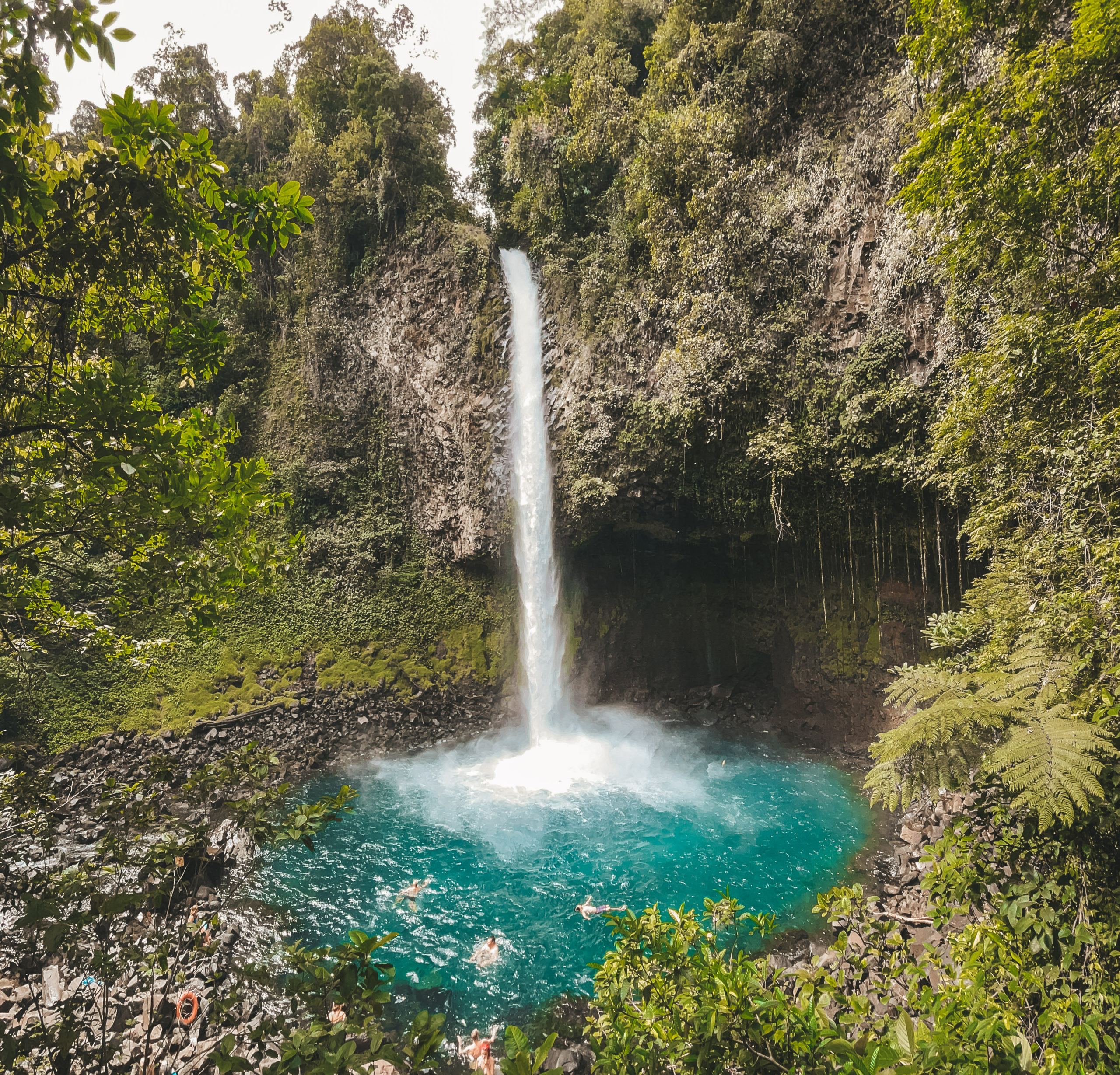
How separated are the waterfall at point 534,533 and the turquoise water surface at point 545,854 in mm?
2033

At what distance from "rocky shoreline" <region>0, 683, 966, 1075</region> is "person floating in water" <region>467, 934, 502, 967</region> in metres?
1.52

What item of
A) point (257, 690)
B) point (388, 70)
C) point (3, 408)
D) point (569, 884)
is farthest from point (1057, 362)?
point (388, 70)

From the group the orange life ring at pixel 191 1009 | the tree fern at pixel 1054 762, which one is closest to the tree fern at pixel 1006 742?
the tree fern at pixel 1054 762

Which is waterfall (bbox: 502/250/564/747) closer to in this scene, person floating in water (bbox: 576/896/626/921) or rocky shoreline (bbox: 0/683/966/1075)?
rocky shoreline (bbox: 0/683/966/1075)

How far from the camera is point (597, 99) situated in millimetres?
12078

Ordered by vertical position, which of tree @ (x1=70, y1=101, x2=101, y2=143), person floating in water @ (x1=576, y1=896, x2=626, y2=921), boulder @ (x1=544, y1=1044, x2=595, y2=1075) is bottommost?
person floating in water @ (x1=576, y1=896, x2=626, y2=921)

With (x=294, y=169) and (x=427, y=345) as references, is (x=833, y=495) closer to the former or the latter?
(x=427, y=345)

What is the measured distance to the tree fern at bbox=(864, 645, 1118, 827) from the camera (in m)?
2.83

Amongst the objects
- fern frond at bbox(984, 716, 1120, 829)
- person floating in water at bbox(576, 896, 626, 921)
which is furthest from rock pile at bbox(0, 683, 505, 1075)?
fern frond at bbox(984, 716, 1120, 829)

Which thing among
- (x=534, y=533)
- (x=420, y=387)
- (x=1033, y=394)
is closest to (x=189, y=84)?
(x=420, y=387)

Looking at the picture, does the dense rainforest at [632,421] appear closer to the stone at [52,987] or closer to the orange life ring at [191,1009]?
the stone at [52,987]

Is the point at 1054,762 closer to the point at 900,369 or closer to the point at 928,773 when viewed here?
the point at 928,773

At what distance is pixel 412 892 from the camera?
7.30m

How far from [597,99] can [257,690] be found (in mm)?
16023
